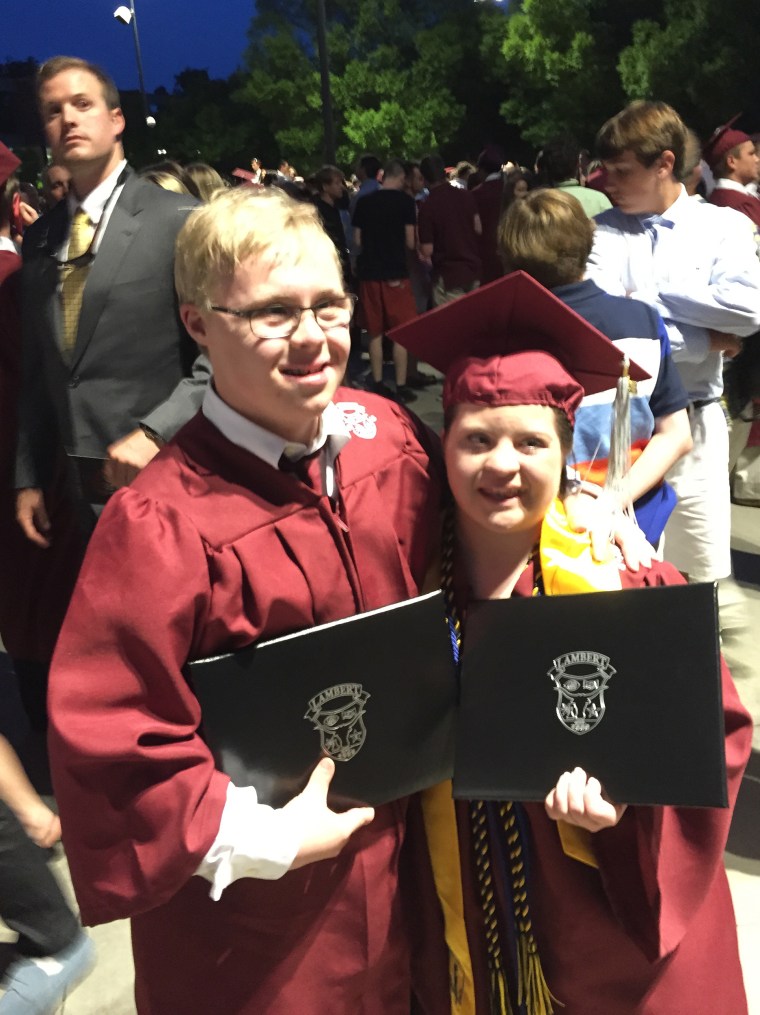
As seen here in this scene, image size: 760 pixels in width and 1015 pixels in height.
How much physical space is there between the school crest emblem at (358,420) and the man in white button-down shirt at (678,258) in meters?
1.51

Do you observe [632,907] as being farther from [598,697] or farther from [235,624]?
[235,624]

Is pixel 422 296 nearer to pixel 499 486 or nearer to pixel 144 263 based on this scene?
pixel 144 263

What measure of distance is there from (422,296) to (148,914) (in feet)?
25.2

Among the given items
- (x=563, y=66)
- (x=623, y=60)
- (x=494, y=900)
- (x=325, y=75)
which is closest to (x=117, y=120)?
(x=494, y=900)

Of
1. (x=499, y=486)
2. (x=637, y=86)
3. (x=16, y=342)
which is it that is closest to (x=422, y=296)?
(x=16, y=342)

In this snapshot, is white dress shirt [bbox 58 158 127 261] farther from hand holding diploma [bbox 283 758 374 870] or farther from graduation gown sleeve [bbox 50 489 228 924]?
hand holding diploma [bbox 283 758 374 870]

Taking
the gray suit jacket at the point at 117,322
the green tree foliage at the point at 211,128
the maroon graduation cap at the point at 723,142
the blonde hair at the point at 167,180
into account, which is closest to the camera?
the gray suit jacket at the point at 117,322

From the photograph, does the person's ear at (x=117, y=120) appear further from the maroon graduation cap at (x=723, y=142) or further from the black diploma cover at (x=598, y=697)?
the maroon graduation cap at (x=723, y=142)

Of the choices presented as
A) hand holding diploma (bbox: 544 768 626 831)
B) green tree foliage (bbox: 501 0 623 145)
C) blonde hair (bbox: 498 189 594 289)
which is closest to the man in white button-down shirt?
blonde hair (bbox: 498 189 594 289)

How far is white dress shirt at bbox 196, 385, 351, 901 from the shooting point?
126 cm

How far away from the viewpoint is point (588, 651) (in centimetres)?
132

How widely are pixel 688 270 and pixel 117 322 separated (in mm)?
1666

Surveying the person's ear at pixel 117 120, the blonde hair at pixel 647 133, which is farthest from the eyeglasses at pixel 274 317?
the blonde hair at pixel 647 133

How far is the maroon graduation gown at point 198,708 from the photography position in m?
1.23
